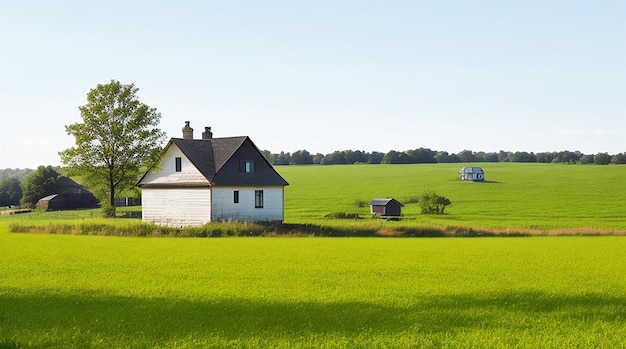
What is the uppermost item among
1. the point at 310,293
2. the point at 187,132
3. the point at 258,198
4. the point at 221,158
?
the point at 187,132

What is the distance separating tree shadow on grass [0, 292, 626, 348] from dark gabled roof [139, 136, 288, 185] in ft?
112

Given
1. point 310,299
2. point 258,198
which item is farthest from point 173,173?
point 310,299

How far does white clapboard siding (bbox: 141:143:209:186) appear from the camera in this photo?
176 ft

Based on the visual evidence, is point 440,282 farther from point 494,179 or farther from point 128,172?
point 494,179

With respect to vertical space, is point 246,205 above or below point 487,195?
above

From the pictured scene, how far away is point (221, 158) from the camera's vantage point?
56.0 m

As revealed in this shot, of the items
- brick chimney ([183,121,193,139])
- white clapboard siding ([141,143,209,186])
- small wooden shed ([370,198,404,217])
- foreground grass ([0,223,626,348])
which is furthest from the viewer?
small wooden shed ([370,198,404,217])

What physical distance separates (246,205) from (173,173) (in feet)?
23.4

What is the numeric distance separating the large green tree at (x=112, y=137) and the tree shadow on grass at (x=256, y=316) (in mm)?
44088

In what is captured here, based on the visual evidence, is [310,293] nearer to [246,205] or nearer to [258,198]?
[246,205]

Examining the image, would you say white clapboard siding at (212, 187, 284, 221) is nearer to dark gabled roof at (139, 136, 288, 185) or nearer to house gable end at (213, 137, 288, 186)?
house gable end at (213, 137, 288, 186)

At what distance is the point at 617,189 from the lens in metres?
99.1

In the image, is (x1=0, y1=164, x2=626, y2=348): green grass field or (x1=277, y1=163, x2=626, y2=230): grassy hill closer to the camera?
(x1=0, y1=164, x2=626, y2=348): green grass field

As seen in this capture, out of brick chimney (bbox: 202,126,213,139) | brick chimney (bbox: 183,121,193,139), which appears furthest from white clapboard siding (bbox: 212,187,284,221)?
brick chimney (bbox: 183,121,193,139)
